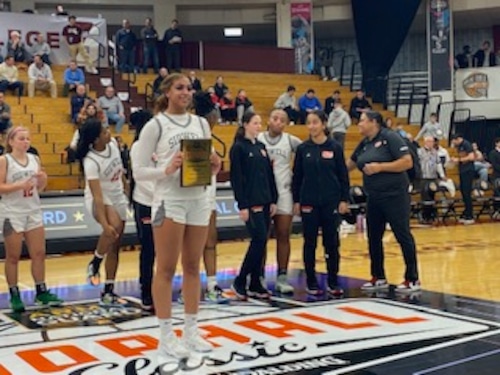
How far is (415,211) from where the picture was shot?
50.6 ft

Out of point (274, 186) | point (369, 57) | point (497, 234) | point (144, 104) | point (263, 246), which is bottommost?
point (497, 234)

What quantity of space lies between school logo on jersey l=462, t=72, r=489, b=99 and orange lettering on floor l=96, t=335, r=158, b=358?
18508 millimetres

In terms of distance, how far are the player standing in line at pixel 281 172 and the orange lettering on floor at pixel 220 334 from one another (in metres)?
1.58

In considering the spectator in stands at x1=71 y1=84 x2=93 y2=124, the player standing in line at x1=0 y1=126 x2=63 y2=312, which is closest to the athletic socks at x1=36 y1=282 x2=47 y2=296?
the player standing in line at x1=0 y1=126 x2=63 y2=312

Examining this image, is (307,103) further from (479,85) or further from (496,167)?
(479,85)

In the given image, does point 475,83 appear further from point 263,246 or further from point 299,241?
point 263,246

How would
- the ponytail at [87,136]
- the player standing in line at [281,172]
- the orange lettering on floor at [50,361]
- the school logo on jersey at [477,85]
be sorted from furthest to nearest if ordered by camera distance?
the school logo on jersey at [477,85] → the player standing in line at [281,172] → the ponytail at [87,136] → the orange lettering on floor at [50,361]

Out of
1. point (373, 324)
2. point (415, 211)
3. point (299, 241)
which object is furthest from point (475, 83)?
point (373, 324)

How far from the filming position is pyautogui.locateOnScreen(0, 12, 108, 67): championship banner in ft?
59.0

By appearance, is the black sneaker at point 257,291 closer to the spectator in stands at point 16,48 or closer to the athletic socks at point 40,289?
the athletic socks at point 40,289

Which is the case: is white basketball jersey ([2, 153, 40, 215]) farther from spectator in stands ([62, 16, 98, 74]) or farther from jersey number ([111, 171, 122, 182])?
spectator in stands ([62, 16, 98, 74])

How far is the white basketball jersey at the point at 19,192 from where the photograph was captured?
6.61 meters

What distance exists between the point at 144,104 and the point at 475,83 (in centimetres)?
986

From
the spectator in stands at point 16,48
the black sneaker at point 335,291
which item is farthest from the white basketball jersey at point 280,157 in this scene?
the spectator in stands at point 16,48
